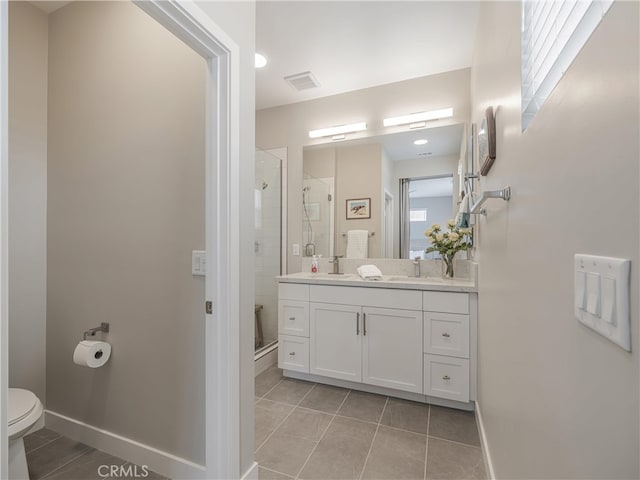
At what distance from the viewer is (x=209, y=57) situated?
1.23 meters

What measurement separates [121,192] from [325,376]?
6.13 ft

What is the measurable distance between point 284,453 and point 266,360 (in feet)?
3.86

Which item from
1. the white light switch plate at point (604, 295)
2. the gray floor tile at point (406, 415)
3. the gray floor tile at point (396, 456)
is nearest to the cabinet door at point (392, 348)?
the gray floor tile at point (406, 415)

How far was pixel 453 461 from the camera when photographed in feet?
4.95

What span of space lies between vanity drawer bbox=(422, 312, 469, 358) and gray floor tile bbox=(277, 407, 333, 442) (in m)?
0.83

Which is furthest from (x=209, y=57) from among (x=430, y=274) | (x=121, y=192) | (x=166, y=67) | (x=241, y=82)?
(x=430, y=274)

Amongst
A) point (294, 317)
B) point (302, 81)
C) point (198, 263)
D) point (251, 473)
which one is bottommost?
point (251, 473)

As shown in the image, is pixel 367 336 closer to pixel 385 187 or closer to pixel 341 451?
pixel 341 451

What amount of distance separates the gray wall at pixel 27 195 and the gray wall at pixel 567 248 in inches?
97.7

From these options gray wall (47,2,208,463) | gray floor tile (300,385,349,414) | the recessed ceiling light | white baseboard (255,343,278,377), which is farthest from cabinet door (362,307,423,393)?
the recessed ceiling light

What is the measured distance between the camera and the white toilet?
1224 millimetres

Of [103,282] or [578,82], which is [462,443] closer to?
[578,82]

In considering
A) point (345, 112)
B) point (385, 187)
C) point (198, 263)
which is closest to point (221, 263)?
point (198, 263)

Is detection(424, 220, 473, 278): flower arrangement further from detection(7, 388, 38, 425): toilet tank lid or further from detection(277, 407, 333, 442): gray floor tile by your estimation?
detection(7, 388, 38, 425): toilet tank lid
